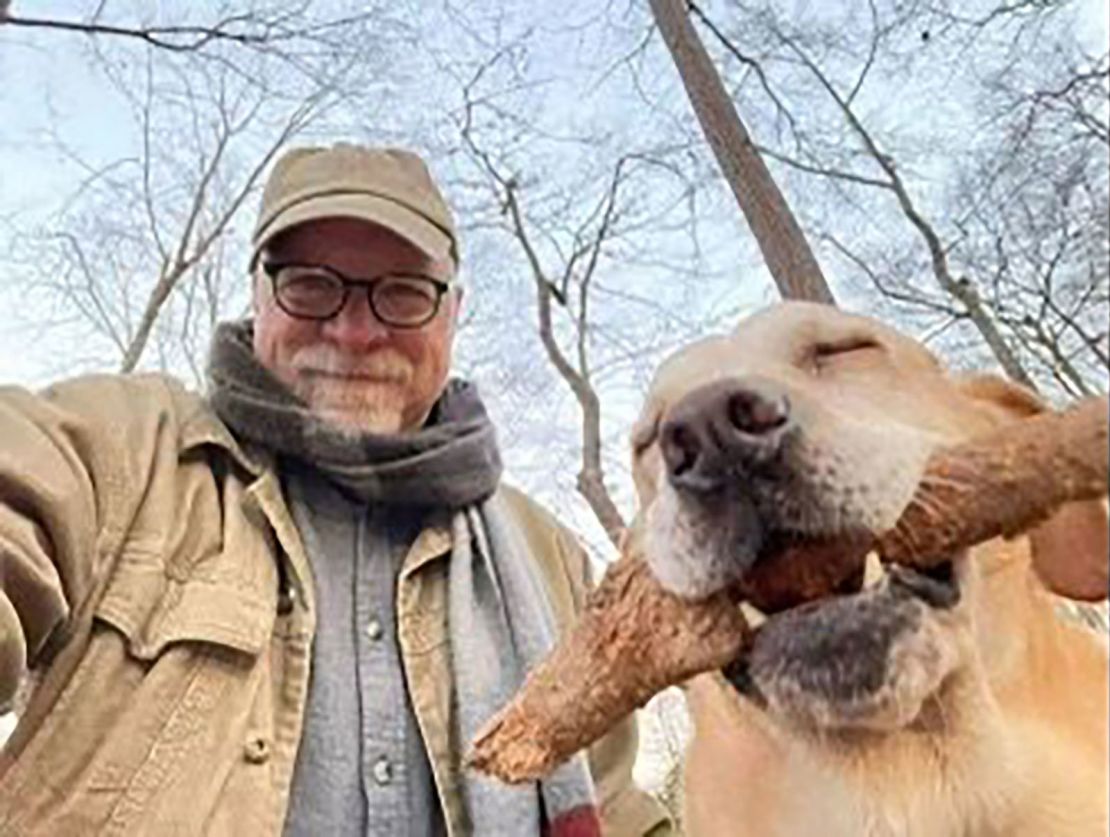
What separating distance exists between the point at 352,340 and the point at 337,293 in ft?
0.20

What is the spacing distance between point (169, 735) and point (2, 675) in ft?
0.60

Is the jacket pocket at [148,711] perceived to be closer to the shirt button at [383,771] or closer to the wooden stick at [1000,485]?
the shirt button at [383,771]

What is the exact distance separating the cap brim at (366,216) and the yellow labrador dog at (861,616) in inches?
21.0

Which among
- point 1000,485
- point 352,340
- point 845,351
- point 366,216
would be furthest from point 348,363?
point 1000,485

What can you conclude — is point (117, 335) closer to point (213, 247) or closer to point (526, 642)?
point (213, 247)

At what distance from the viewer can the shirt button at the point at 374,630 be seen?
156cm

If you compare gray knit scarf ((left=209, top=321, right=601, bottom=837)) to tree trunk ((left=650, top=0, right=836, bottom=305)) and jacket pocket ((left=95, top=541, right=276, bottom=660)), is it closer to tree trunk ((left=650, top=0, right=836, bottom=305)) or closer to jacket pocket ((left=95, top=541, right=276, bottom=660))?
jacket pocket ((left=95, top=541, right=276, bottom=660))

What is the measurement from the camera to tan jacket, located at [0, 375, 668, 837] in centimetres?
132

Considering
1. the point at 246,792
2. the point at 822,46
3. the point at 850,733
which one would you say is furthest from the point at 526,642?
the point at 822,46

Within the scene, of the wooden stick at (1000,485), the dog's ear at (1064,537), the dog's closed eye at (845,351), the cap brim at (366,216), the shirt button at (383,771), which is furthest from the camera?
the cap brim at (366,216)

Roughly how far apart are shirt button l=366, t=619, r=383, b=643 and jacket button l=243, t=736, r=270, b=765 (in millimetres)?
180

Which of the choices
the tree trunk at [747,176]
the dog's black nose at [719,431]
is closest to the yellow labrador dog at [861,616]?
the dog's black nose at [719,431]

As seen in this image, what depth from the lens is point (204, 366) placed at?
1.75 metres

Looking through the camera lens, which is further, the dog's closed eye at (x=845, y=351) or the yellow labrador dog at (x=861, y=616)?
the dog's closed eye at (x=845, y=351)
